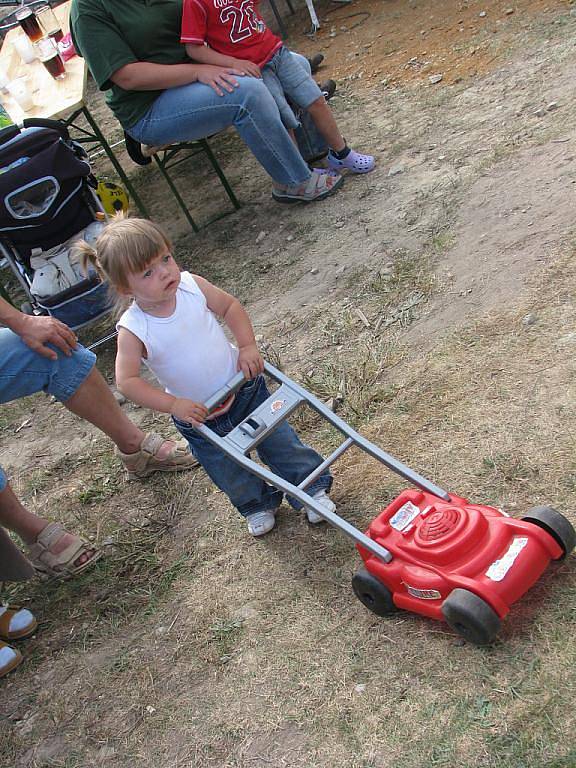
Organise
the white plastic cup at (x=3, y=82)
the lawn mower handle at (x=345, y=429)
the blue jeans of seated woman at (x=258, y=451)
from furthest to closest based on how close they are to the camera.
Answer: the white plastic cup at (x=3, y=82), the blue jeans of seated woman at (x=258, y=451), the lawn mower handle at (x=345, y=429)

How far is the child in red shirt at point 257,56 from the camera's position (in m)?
4.58

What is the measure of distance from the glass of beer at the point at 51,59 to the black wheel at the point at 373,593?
169 inches

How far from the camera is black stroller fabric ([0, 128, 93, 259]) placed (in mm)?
4301

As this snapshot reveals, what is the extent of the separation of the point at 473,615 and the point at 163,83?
367cm

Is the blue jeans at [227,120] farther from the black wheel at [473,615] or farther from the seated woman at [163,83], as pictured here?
the black wheel at [473,615]

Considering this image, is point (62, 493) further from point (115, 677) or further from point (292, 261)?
point (292, 261)

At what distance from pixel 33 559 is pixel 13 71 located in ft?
13.1

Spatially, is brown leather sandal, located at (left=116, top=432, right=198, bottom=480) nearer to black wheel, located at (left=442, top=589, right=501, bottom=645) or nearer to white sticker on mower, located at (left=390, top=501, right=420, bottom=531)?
white sticker on mower, located at (left=390, top=501, right=420, bottom=531)

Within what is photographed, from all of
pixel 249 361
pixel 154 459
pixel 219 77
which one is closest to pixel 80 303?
pixel 154 459

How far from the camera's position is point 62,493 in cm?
379

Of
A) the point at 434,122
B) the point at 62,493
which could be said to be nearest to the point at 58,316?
the point at 62,493

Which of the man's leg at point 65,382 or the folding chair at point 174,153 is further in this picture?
the folding chair at point 174,153

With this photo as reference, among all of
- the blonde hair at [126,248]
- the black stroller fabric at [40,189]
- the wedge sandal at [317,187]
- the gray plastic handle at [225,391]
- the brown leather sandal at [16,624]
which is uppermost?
the blonde hair at [126,248]

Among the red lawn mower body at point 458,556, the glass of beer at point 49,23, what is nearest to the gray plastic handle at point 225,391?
the red lawn mower body at point 458,556
